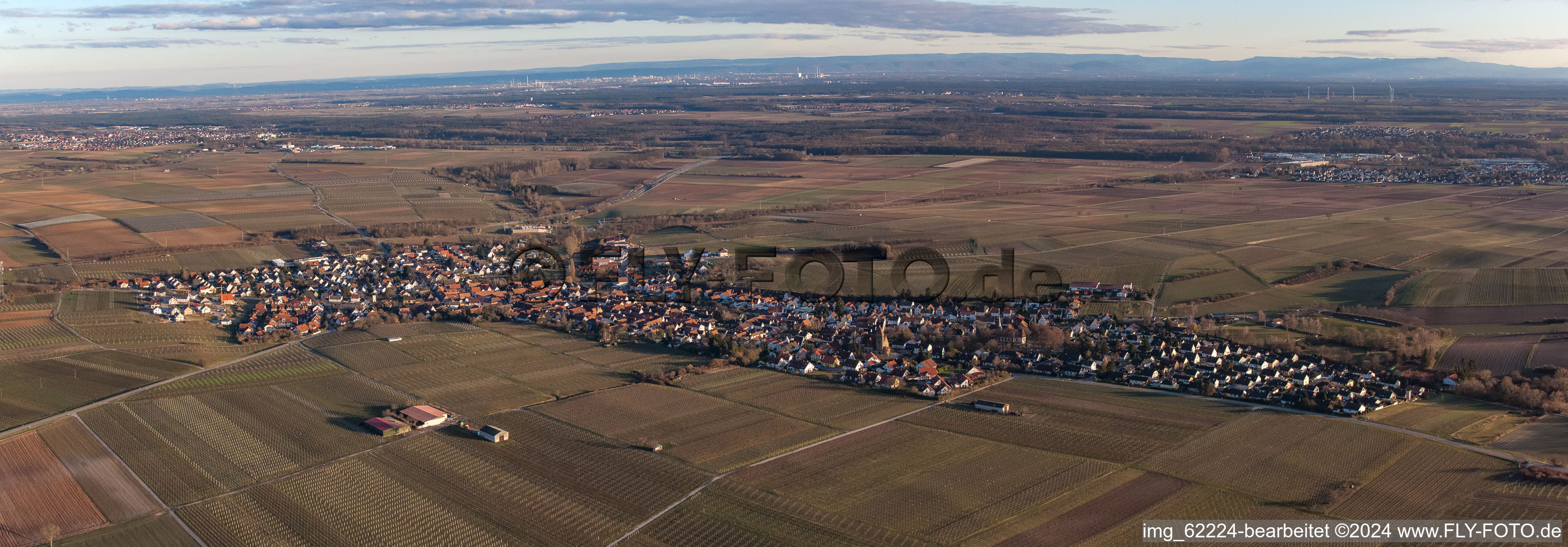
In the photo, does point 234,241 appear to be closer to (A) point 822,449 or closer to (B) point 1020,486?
(A) point 822,449

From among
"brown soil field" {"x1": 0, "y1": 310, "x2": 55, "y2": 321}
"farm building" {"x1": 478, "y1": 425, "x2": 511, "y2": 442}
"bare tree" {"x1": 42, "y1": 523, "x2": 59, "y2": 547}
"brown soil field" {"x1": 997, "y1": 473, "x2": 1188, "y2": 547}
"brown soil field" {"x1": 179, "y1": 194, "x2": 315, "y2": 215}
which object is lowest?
"brown soil field" {"x1": 997, "y1": 473, "x2": 1188, "y2": 547}

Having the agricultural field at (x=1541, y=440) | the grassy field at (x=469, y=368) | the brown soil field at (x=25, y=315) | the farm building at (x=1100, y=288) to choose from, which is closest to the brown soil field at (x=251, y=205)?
the brown soil field at (x=25, y=315)

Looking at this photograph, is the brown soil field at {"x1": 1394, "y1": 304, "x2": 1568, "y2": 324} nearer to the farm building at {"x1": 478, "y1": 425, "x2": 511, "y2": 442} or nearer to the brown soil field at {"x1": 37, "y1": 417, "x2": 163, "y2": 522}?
the farm building at {"x1": 478, "y1": 425, "x2": 511, "y2": 442}

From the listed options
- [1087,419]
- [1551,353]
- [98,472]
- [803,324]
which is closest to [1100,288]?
[803,324]

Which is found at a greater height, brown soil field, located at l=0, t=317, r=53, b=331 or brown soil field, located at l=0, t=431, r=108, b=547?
brown soil field, located at l=0, t=317, r=53, b=331

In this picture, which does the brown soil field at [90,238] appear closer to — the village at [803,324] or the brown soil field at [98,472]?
the village at [803,324]

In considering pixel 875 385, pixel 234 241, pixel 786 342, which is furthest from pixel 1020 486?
pixel 234 241

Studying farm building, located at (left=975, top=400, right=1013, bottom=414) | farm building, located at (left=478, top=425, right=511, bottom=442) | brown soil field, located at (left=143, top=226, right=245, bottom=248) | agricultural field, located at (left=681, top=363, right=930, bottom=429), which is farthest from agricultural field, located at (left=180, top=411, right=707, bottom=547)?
brown soil field, located at (left=143, top=226, right=245, bottom=248)
